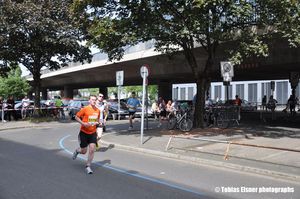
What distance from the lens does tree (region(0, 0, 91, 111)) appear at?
82.6 ft

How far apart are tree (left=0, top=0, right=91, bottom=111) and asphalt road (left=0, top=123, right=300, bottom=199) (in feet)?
46.2

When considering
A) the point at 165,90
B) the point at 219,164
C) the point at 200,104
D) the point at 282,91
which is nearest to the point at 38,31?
the point at 200,104

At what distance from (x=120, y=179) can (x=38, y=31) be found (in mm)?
19036

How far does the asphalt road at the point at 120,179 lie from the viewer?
787cm

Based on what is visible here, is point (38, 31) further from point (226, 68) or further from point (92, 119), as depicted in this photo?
point (92, 119)

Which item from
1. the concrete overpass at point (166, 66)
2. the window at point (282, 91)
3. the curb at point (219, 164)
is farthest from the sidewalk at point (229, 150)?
the window at point (282, 91)

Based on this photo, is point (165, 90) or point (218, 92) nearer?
point (165, 90)

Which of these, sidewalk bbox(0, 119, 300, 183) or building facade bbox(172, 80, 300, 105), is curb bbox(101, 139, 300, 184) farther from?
building facade bbox(172, 80, 300, 105)

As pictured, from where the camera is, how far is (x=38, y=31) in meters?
26.2

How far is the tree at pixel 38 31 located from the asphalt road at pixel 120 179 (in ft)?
46.2

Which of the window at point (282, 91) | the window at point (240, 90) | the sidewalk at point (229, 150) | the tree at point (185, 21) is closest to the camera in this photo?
the sidewalk at point (229, 150)

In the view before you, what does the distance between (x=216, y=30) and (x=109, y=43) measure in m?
4.15

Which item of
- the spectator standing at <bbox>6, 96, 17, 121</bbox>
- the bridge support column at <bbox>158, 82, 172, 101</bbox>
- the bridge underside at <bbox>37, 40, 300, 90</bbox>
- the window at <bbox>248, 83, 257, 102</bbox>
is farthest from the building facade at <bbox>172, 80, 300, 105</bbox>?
the spectator standing at <bbox>6, 96, 17, 121</bbox>

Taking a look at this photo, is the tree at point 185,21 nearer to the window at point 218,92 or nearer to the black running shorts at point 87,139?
the black running shorts at point 87,139
